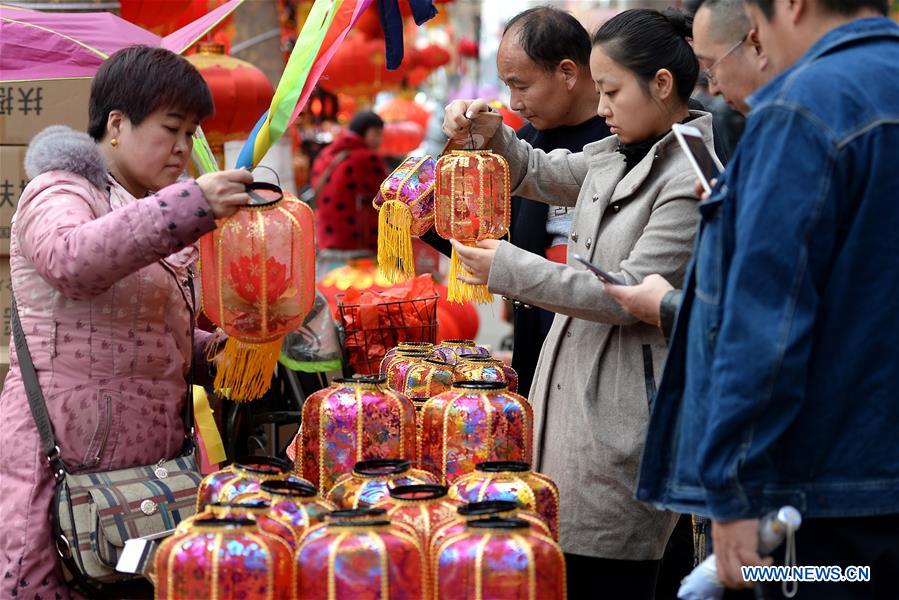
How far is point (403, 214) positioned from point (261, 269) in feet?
2.05

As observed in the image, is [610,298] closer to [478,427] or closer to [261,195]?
[478,427]

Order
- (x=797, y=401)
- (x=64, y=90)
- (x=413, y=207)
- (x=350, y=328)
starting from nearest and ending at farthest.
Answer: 1. (x=797, y=401)
2. (x=413, y=207)
3. (x=350, y=328)
4. (x=64, y=90)

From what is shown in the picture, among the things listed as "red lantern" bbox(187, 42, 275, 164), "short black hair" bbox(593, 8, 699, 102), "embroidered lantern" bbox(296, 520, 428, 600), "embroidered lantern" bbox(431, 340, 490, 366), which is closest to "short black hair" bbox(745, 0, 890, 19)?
"short black hair" bbox(593, 8, 699, 102)

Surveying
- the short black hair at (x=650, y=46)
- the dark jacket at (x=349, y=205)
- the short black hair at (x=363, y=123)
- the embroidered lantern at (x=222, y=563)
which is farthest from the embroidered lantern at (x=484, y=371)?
the short black hair at (x=363, y=123)

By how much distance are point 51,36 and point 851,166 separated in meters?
3.23

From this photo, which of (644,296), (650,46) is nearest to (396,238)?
(650,46)

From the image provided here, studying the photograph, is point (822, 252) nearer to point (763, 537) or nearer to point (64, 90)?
point (763, 537)

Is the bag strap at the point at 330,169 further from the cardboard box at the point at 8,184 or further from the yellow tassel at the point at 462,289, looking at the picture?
the yellow tassel at the point at 462,289

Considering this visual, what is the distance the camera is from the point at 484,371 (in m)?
2.70

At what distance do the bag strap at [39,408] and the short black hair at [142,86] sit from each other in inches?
21.3

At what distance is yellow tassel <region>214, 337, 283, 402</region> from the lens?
99.3 inches

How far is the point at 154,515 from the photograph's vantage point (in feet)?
7.93

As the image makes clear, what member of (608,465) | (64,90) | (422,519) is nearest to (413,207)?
(608,465)

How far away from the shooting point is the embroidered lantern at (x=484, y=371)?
2.69m
